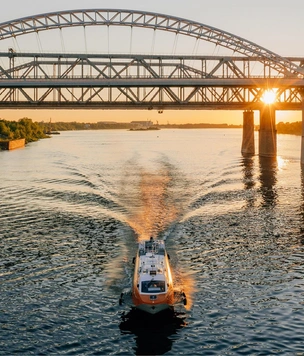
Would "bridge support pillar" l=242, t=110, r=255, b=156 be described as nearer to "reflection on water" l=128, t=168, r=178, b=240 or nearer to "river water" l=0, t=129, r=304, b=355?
"reflection on water" l=128, t=168, r=178, b=240

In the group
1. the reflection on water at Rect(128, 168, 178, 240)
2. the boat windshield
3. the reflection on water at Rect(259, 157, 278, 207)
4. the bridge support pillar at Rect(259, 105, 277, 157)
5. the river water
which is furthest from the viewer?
the bridge support pillar at Rect(259, 105, 277, 157)

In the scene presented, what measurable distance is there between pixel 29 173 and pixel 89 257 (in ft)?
193

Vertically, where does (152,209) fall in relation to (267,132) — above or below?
below

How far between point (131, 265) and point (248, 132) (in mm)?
111701

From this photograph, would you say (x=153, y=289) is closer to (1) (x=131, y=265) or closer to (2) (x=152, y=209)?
(1) (x=131, y=265)

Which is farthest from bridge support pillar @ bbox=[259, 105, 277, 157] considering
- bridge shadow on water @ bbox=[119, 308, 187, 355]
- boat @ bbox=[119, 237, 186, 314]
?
bridge shadow on water @ bbox=[119, 308, 187, 355]

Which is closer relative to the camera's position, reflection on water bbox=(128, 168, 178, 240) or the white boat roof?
the white boat roof

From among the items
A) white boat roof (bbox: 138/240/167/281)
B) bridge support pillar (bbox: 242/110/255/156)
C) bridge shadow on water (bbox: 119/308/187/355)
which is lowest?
bridge shadow on water (bbox: 119/308/187/355)

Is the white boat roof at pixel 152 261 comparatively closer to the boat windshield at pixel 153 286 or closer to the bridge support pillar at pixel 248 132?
the boat windshield at pixel 153 286

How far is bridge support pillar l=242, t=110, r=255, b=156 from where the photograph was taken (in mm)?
141125

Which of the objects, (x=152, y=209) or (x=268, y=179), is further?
(x=268, y=179)

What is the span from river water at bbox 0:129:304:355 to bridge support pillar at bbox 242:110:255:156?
62506mm

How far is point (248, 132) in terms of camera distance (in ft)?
480

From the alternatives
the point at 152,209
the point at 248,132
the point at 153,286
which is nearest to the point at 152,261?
the point at 153,286
